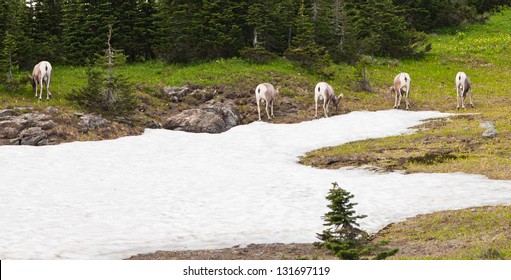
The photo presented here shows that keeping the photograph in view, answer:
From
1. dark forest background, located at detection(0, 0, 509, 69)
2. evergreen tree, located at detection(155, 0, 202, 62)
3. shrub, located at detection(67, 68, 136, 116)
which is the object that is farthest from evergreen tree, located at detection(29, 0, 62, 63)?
shrub, located at detection(67, 68, 136, 116)

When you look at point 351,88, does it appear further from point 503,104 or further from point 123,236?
point 123,236

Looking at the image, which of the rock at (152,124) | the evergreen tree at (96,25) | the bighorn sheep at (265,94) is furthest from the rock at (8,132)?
the evergreen tree at (96,25)

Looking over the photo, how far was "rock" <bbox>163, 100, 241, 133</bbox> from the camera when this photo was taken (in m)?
29.9

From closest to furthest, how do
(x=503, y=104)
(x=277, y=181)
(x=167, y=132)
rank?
(x=277, y=181), (x=167, y=132), (x=503, y=104)

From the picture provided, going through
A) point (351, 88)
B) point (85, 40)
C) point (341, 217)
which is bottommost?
point (341, 217)

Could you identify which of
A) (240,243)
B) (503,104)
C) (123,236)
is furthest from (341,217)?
(503,104)

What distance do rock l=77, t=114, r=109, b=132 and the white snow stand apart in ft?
7.20

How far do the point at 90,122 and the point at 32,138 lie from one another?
3399 mm

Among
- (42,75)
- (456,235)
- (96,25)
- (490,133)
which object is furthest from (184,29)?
(456,235)

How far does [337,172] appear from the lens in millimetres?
20375

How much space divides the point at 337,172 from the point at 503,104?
19.0m

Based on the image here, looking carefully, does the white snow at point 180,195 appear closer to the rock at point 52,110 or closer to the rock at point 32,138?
the rock at point 32,138

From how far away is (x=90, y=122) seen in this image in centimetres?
2756

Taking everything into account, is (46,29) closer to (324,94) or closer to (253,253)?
(324,94)
